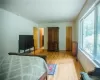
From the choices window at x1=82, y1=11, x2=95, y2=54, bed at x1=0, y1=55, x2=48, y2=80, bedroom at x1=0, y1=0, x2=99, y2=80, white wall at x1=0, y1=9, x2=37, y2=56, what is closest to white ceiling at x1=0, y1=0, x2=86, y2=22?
bedroom at x1=0, y1=0, x2=99, y2=80

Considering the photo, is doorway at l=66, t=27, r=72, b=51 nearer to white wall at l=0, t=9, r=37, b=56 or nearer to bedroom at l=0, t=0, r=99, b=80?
bedroom at l=0, t=0, r=99, b=80

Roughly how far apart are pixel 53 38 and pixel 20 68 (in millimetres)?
7254

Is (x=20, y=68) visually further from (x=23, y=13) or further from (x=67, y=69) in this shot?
(x=23, y=13)

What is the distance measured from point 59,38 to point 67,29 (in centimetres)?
99

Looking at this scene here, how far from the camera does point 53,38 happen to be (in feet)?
30.9

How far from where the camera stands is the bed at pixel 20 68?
6.89 ft

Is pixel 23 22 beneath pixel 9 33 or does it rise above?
above

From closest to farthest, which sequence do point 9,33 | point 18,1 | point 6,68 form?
point 6,68
point 18,1
point 9,33

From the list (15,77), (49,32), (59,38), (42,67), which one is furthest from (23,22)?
(15,77)

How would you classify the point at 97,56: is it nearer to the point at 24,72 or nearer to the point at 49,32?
the point at 24,72

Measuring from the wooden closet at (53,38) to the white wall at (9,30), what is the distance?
10.1 ft

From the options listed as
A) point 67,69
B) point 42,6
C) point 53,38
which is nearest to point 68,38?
point 53,38

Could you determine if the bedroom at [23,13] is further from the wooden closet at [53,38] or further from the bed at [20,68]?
the wooden closet at [53,38]

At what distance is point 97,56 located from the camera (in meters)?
2.90
